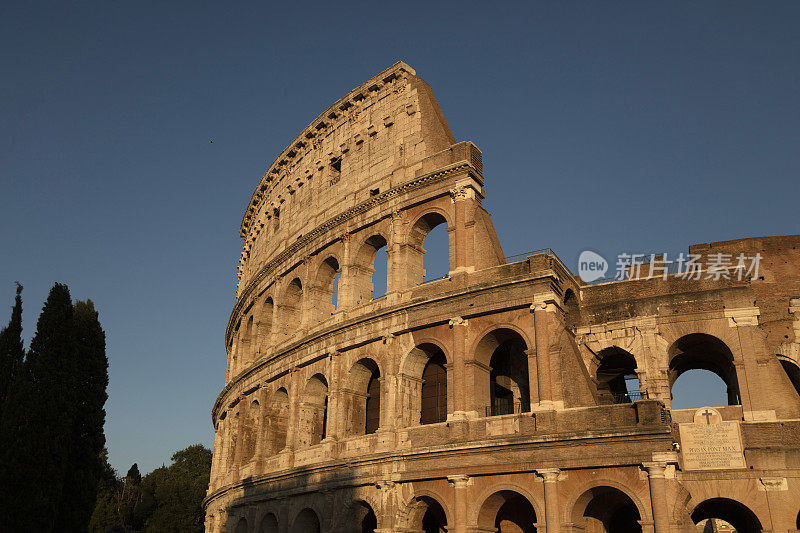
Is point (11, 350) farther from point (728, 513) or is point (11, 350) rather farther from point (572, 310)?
point (728, 513)

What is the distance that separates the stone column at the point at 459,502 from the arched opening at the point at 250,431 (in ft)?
40.5

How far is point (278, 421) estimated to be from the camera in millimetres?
26094

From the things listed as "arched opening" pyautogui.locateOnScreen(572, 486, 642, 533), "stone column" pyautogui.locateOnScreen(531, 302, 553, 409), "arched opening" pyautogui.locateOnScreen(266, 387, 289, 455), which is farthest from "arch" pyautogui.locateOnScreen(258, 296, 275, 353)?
"arched opening" pyautogui.locateOnScreen(572, 486, 642, 533)

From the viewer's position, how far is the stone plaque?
1788 cm

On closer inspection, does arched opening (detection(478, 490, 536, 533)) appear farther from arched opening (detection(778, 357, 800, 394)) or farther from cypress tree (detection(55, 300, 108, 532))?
cypress tree (detection(55, 300, 108, 532))

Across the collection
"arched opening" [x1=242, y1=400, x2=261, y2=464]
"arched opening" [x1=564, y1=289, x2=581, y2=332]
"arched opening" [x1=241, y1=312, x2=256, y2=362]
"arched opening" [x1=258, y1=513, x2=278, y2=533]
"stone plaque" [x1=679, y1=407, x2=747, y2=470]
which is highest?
"arched opening" [x1=241, y1=312, x2=256, y2=362]

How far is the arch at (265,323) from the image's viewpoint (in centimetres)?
2958

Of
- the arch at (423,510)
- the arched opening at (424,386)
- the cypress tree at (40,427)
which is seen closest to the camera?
the arch at (423,510)

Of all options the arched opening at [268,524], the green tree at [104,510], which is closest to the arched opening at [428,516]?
the arched opening at [268,524]

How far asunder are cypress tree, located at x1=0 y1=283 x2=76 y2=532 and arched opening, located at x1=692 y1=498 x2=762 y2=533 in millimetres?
20395

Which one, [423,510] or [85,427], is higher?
[85,427]

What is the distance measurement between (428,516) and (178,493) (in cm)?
3720

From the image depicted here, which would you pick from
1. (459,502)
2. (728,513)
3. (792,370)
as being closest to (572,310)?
(792,370)

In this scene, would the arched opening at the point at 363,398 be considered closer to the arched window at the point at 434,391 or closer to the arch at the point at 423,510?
the arched window at the point at 434,391
